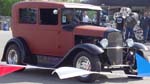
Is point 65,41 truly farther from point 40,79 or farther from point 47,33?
point 40,79

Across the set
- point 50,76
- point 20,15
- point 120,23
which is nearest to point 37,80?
point 50,76

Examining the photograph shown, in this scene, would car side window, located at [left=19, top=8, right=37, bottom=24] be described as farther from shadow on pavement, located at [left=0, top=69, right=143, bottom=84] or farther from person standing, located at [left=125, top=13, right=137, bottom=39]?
person standing, located at [left=125, top=13, right=137, bottom=39]

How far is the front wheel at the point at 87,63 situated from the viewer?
392 inches

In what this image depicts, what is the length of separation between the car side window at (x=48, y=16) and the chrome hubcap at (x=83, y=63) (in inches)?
52.3

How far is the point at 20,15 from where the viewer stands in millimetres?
12172

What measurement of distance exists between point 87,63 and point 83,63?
5.3 inches

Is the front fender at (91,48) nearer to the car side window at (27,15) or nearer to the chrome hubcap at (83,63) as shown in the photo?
the chrome hubcap at (83,63)

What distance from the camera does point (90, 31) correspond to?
34.7 feet

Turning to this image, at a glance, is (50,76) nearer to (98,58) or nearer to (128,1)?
(98,58)

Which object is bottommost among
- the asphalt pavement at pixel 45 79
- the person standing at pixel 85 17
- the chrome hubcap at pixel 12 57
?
the asphalt pavement at pixel 45 79

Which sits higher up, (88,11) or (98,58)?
(88,11)

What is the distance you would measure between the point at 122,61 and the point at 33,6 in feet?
8.88

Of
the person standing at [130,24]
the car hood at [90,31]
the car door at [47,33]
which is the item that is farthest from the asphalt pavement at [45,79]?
the person standing at [130,24]

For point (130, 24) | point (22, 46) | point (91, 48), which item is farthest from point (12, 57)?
point (130, 24)
